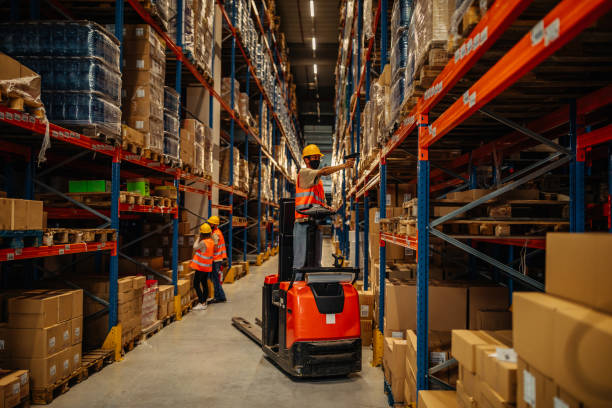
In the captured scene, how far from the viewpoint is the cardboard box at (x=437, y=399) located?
2.77 meters

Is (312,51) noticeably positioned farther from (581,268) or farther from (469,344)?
(581,268)

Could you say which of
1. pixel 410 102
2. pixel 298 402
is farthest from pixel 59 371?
pixel 410 102

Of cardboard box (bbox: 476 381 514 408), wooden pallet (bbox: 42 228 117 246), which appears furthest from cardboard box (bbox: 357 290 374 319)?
cardboard box (bbox: 476 381 514 408)

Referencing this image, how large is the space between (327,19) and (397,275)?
54.1 feet

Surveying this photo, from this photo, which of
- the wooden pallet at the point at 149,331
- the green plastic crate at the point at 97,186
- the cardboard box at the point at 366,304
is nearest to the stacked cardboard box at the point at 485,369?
the cardboard box at the point at 366,304

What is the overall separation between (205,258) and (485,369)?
20.3 feet

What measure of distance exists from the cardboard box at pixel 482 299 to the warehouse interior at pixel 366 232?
3cm

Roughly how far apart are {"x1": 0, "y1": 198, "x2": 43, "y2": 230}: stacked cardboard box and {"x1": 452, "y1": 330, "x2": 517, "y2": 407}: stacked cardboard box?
345cm

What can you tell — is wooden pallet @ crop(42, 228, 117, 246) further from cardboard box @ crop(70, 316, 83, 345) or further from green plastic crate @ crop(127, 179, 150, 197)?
green plastic crate @ crop(127, 179, 150, 197)

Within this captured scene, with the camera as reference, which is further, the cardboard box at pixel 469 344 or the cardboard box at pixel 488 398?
the cardboard box at pixel 469 344

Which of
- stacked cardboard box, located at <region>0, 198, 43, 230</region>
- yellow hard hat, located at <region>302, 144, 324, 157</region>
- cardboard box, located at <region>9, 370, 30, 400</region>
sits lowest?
cardboard box, located at <region>9, 370, 30, 400</region>

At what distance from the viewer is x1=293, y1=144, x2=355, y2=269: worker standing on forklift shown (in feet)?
16.3

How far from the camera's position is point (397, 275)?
5453 mm

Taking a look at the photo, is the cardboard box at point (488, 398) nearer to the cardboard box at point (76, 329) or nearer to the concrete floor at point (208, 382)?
the concrete floor at point (208, 382)
